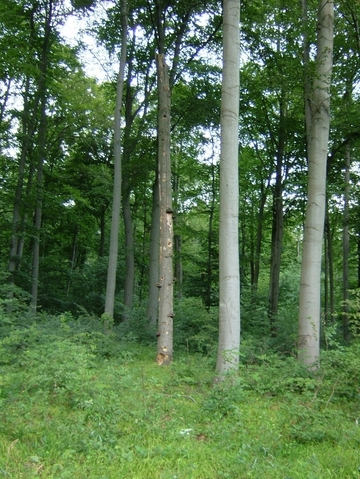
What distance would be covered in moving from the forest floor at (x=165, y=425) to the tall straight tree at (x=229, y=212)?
0.62 m

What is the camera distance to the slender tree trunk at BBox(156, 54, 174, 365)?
845 centimetres

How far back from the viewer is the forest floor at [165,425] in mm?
3447

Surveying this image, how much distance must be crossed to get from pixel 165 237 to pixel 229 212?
238 cm

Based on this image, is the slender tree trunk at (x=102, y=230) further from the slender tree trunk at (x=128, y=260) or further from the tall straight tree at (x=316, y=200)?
the tall straight tree at (x=316, y=200)

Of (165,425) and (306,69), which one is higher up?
(306,69)

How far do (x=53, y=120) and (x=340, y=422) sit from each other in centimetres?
1749

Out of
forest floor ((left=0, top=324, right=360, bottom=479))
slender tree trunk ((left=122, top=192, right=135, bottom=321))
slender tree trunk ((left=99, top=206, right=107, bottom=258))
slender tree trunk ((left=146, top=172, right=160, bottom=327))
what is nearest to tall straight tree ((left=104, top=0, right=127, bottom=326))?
slender tree trunk ((left=146, top=172, right=160, bottom=327))

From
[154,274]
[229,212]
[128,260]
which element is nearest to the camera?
[229,212]

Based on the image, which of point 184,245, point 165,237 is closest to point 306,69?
point 165,237

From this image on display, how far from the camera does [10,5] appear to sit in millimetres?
11758

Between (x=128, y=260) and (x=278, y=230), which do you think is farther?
(x=128, y=260)

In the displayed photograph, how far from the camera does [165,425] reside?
445cm

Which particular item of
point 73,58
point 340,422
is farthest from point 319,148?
point 73,58

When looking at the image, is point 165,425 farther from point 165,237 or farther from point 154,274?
point 154,274
